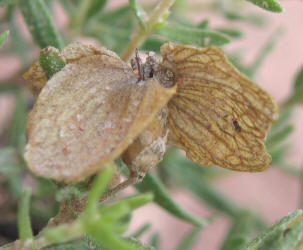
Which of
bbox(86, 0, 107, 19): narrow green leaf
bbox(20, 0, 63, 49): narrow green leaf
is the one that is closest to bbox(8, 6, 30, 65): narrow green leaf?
bbox(86, 0, 107, 19): narrow green leaf

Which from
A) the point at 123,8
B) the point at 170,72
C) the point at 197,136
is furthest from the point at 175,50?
the point at 123,8

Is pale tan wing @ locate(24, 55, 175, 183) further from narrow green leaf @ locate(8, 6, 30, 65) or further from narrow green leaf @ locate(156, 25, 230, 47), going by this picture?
narrow green leaf @ locate(8, 6, 30, 65)

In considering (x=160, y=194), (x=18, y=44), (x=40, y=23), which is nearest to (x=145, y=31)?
(x=40, y=23)

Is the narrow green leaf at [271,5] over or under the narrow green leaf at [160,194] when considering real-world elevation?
over

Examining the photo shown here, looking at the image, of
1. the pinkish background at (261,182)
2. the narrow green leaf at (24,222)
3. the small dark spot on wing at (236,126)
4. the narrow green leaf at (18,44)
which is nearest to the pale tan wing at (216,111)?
the small dark spot on wing at (236,126)

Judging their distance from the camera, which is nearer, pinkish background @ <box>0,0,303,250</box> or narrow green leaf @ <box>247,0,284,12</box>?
narrow green leaf @ <box>247,0,284,12</box>

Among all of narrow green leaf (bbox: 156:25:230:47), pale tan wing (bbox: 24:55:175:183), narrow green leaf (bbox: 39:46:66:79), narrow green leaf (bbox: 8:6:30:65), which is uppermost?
narrow green leaf (bbox: 39:46:66:79)

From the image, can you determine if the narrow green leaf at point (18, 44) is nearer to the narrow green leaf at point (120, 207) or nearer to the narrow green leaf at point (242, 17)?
the narrow green leaf at point (242, 17)
